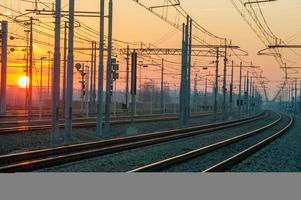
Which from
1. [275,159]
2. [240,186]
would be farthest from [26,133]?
[240,186]

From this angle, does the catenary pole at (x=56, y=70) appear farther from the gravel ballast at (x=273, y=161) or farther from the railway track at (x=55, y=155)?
the gravel ballast at (x=273, y=161)

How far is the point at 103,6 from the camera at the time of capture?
30250 mm

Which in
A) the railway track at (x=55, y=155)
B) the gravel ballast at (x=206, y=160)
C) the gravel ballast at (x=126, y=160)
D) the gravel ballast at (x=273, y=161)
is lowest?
the gravel ballast at (x=273, y=161)

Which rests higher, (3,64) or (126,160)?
Answer: (3,64)

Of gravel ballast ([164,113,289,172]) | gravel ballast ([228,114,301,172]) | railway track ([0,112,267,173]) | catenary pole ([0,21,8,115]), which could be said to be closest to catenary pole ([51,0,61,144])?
railway track ([0,112,267,173])

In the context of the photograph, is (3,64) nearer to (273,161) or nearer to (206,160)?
(206,160)

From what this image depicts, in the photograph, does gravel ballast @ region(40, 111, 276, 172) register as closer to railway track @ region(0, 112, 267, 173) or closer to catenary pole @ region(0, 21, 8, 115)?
railway track @ region(0, 112, 267, 173)

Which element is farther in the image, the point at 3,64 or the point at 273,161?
the point at 3,64

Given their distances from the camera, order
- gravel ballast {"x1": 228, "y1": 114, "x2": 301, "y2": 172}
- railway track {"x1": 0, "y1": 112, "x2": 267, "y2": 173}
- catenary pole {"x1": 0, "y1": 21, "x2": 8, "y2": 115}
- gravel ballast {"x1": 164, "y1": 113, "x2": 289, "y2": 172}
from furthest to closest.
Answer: catenary pole {"x1": 0, "y1": 21, "x2": 8, "y2": 115} → gravel ballast {"x1": 228, "y1": 114, "x2": 301, "y2": 172} → gravel ballast {"x1": 164, "y1": 113, "x2": 289, "y2": 172} → railway track {"x1": 0, "y1": 112, "x2": 267, "y2": 173}

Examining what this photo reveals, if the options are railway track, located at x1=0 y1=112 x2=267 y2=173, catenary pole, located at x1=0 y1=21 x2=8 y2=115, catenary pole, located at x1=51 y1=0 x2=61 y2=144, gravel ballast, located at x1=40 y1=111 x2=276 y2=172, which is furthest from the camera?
catenary pole, located at x1=0 y1=21 x2=8 y2=115

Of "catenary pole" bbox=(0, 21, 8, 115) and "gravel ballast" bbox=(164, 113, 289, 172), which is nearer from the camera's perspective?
"gravel ballast" bbox=(164, 113, 289, 172)

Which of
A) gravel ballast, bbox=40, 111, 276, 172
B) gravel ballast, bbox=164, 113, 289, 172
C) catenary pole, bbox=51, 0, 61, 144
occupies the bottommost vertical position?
gravel ballast, bbox=164, 113, 289, 172

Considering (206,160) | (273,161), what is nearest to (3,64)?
(206,160)

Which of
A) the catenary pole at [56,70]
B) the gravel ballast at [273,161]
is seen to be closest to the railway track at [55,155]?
the catenary pole at [56,70]
